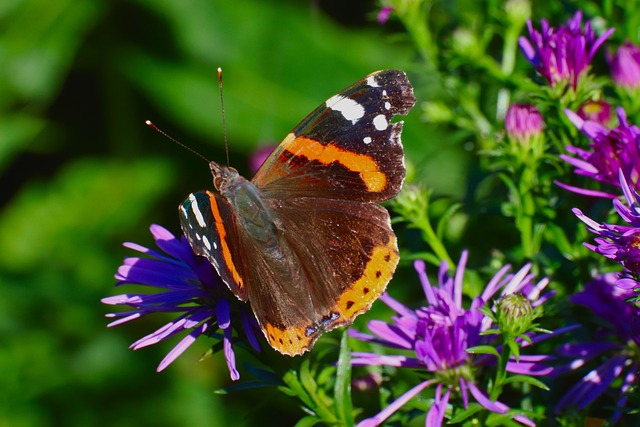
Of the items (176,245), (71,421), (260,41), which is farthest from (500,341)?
(260,41)

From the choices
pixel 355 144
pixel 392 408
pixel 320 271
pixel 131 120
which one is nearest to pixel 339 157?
pixel 355 144

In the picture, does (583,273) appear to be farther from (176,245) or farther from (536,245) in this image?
(176,245)

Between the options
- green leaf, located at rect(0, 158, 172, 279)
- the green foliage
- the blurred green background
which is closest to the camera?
the green foliage

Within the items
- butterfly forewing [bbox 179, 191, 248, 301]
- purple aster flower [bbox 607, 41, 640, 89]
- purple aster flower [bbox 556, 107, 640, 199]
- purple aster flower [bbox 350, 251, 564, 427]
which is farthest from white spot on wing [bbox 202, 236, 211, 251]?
purple aster flower [bbox 607, 41, 640, 89]

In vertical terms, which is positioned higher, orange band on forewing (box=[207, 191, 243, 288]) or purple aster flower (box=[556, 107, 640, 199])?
orange band on forewing (box=[207, 191, 243, 288])

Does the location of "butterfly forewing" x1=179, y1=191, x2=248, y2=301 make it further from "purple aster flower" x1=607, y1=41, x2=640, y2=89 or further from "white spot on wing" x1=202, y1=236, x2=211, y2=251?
"purple aster flower" x1=607, y1=41, x2=640, y2=89

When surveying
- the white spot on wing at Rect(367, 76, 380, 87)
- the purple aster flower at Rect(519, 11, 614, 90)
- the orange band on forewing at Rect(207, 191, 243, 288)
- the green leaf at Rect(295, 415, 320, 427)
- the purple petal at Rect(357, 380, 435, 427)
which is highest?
the white spot on wing at Rect(367, 76, 380, 87)
